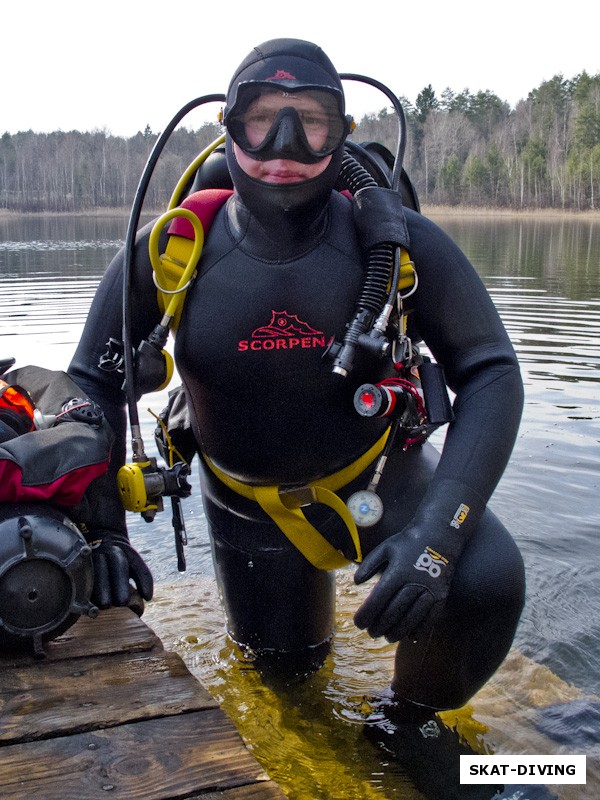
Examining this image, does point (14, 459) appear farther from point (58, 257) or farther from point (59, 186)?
point (59, 186)

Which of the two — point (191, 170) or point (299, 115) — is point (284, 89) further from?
point (191, 170)

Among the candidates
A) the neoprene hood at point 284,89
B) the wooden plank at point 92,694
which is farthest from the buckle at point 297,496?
the neoprene hood at point 284,89

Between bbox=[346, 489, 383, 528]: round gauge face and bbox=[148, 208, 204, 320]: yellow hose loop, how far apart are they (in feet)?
2.51

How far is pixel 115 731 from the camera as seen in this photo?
71.2 inches

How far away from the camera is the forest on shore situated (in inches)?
2817

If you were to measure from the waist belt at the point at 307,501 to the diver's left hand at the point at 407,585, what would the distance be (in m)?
0.42

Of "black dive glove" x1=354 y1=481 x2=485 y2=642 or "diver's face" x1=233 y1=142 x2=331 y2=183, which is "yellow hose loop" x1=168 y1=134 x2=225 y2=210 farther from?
"black dive glove" x1=354 y1=481 x2=485 y2=642

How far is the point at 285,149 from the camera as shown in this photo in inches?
93.3

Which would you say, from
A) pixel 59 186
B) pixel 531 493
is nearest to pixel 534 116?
pixel 59 186

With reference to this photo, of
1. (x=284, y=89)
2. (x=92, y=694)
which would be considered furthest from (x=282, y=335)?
(x=92, y=694)

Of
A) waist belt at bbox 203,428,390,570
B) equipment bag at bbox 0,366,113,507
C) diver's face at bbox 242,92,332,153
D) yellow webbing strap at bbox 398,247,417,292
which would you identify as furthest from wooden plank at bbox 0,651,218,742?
diver's face at bbox 242,92,332,153

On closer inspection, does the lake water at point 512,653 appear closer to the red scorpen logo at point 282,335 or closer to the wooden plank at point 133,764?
the wooden plank at point 133,764

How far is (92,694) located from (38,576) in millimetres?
303

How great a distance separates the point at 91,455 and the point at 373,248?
3.17 ft
